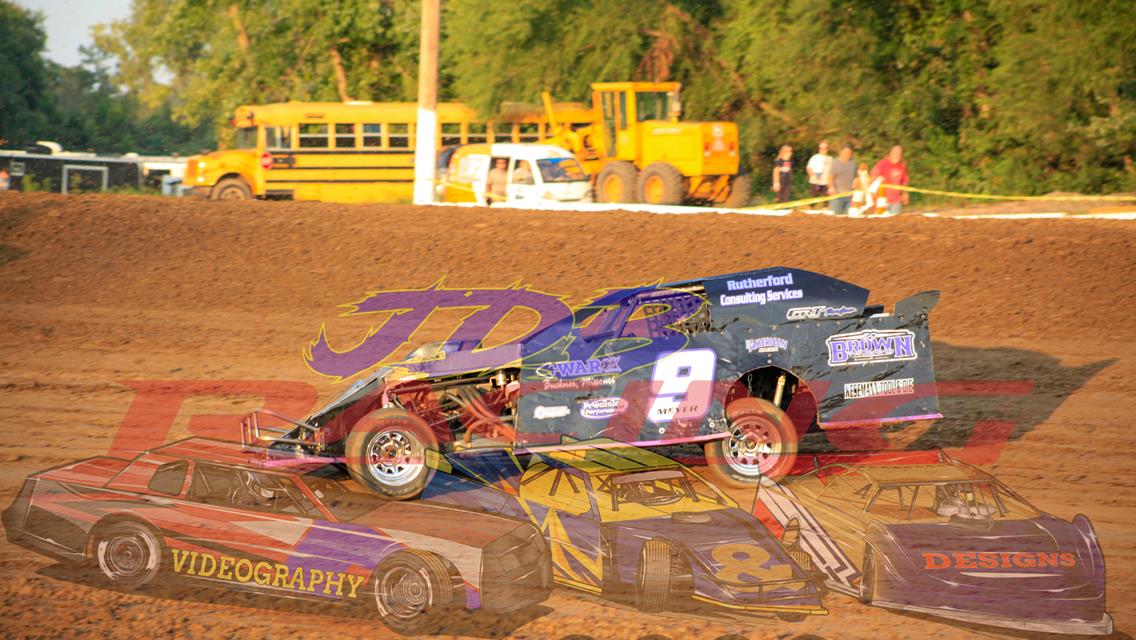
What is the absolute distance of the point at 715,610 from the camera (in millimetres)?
5566

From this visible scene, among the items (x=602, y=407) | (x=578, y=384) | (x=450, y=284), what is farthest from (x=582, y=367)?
(x=450, y=284)

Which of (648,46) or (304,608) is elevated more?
(648,46)

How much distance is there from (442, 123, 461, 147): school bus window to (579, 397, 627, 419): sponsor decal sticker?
20.2 metres

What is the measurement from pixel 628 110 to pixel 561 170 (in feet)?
11.4

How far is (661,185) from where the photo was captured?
22438 mm

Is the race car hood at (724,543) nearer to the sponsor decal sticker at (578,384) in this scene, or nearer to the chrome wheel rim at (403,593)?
the chrome wheel rim at (403,593)

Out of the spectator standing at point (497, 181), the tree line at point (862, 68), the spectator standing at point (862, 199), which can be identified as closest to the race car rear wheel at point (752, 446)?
the spectator standing at point (862, 199)

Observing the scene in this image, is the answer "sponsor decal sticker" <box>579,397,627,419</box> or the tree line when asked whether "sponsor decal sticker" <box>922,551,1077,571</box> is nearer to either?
"sponsor decal sticker" <box>579,397,627,419</box>

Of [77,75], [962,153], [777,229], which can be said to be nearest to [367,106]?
[777,229]

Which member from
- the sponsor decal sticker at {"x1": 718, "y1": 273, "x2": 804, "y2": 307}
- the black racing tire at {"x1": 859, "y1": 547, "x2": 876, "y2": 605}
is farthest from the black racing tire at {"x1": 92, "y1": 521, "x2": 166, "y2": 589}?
the sponsor decal sticker at {"x1": 718, "y1": 273, "x2": 804, "y2": 307}

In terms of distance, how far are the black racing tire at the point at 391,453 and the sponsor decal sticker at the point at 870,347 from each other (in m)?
2.86

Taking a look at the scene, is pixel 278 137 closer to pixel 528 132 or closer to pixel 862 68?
pixel 528 132

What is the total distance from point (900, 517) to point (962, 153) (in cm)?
2416

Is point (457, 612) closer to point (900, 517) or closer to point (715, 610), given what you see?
point (715, 610)
